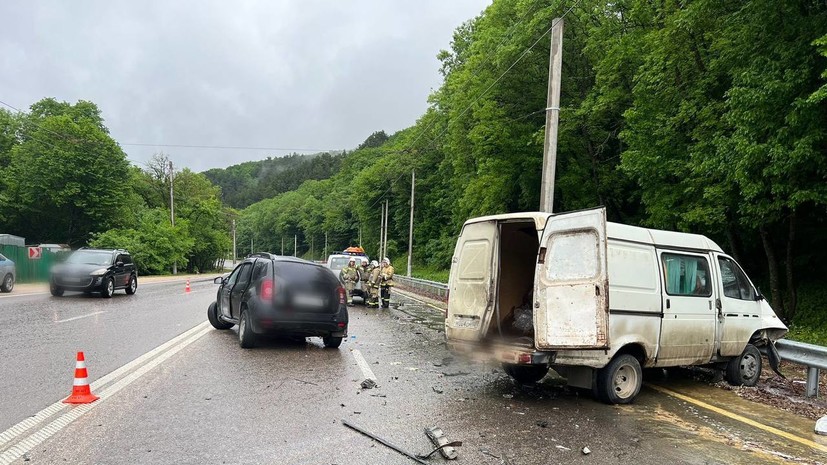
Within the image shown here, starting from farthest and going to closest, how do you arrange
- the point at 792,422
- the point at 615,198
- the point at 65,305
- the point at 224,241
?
1. the point at 224,241
2. the point at 615,198
3. the point at 65,305
4. the point at 792,422

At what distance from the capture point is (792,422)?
5801 millimetres

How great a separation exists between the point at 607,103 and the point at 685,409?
1281 cm

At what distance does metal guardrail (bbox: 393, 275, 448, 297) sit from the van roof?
12.6 m

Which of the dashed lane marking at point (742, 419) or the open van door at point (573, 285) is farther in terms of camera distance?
the open van door at point (573, 285)

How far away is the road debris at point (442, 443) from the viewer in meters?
4.41

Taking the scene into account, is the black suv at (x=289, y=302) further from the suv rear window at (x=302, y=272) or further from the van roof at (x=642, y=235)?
the van roof at (x=642, y=235)

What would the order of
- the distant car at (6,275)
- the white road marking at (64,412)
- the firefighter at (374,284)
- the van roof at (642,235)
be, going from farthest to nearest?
the distant car at (6,275) < the firefighter at (374,284) < the van roof at (642,235) < the white road marking at (64,412)

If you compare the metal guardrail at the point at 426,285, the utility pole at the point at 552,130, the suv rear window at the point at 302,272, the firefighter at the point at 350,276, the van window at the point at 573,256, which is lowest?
the metal guardrail at the point at 426,285

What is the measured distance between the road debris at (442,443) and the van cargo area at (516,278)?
275 centimetres

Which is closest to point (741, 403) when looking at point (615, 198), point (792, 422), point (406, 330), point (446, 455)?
point (792, 422)

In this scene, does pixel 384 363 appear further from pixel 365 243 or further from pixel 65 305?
pixel 365 243

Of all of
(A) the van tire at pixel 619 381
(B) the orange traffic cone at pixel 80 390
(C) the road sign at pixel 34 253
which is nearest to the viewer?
(B) the orange traffic cone at pixel 80 390

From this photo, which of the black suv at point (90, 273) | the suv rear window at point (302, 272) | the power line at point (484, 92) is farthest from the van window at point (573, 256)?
the black suv at point (90, 273)

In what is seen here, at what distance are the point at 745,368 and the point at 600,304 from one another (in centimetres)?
335
